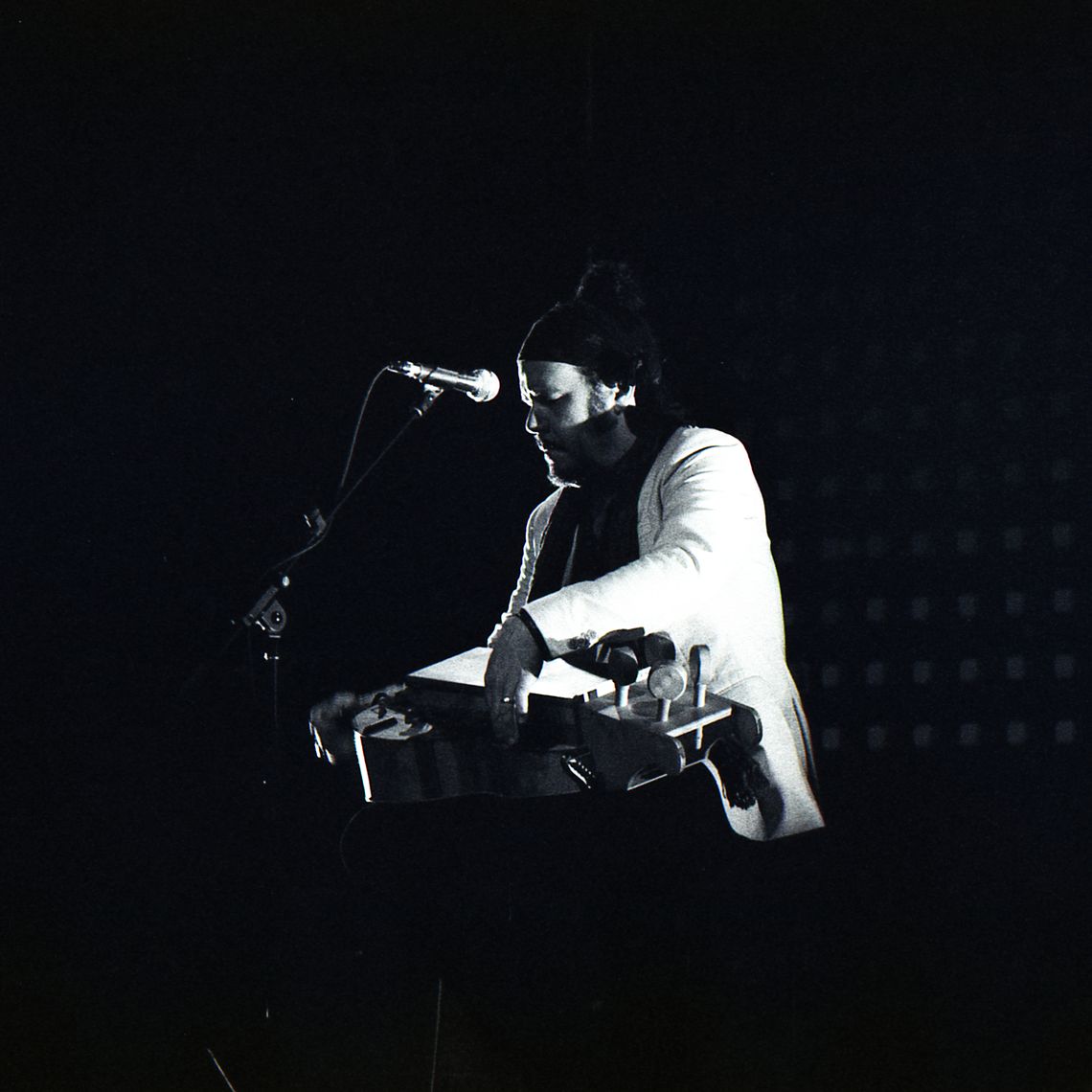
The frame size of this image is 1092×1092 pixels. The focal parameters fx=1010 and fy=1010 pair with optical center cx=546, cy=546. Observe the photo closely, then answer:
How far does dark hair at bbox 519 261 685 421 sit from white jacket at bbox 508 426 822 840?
0.18m

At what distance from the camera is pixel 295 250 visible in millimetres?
2469

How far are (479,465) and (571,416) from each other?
25cm

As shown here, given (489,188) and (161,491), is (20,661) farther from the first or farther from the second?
(489,188)

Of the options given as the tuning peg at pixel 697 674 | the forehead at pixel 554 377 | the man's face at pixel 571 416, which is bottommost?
the tuning peg at pixel 697 674

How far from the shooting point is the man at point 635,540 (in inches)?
78.9

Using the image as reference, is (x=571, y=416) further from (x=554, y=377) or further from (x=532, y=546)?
(x=532, y=546)

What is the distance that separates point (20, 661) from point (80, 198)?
115 cm

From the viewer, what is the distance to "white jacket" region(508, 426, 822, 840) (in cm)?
202

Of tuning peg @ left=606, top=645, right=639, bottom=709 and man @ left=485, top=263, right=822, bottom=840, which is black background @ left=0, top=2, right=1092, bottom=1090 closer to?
man @ left=485, top=263, right=822, bottom=840

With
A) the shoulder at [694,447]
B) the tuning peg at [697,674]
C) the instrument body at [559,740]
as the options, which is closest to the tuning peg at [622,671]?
the instrument body at [559,740]

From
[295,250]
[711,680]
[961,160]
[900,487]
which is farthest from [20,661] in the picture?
[961,160]

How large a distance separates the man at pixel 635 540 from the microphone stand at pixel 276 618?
1.04 feet

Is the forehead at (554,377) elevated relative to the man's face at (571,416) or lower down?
elevated

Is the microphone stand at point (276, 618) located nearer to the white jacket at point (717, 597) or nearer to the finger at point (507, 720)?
the white jacket at point (717, 597)
